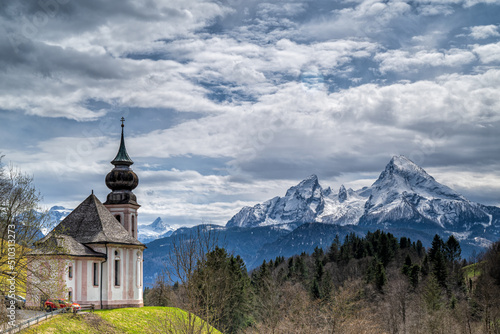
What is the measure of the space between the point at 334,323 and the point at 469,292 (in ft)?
225

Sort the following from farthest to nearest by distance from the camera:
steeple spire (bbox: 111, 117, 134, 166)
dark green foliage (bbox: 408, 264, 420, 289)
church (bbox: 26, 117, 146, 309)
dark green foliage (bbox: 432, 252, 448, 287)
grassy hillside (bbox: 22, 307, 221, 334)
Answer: dark green foliage (bbox: 408, 264, 420, 289) < dark green foliage (bbox: 432, 252, 448, 287) < steeple spire (bbox: 111, 117, 134, 166) < church (bbox: 26, 117, 146, 309) < grassy hillside (bbox: 22, 307, 221, 334)

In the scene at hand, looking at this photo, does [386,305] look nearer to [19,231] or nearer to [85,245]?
[85,245]

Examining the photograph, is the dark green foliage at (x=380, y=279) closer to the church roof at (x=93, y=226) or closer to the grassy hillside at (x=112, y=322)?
the grassy hillside at (x=112, y=322)

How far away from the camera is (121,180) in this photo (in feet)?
268

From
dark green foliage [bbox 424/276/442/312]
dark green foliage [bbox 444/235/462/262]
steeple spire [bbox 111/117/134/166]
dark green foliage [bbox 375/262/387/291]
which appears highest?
steeple spire [bbox 111/117/134/166]

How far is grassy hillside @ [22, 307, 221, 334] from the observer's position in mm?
45188

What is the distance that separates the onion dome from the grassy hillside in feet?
68.8

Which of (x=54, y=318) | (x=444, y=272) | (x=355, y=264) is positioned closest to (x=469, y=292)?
(x=444, y=272)

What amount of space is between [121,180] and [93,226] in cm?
1574

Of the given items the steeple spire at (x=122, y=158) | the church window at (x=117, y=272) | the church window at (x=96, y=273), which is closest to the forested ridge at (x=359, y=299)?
the church window at (x=117, y=272)

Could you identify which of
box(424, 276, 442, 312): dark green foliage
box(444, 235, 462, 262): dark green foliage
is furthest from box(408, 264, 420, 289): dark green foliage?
box(444, 235, 462, 262): dark green foliage

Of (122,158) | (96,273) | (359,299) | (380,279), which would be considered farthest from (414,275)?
(96,273)

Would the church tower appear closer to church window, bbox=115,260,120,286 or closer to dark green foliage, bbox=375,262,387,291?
church window, bbox=115,260,120,286

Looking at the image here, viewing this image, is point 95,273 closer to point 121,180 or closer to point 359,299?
point 121,180
